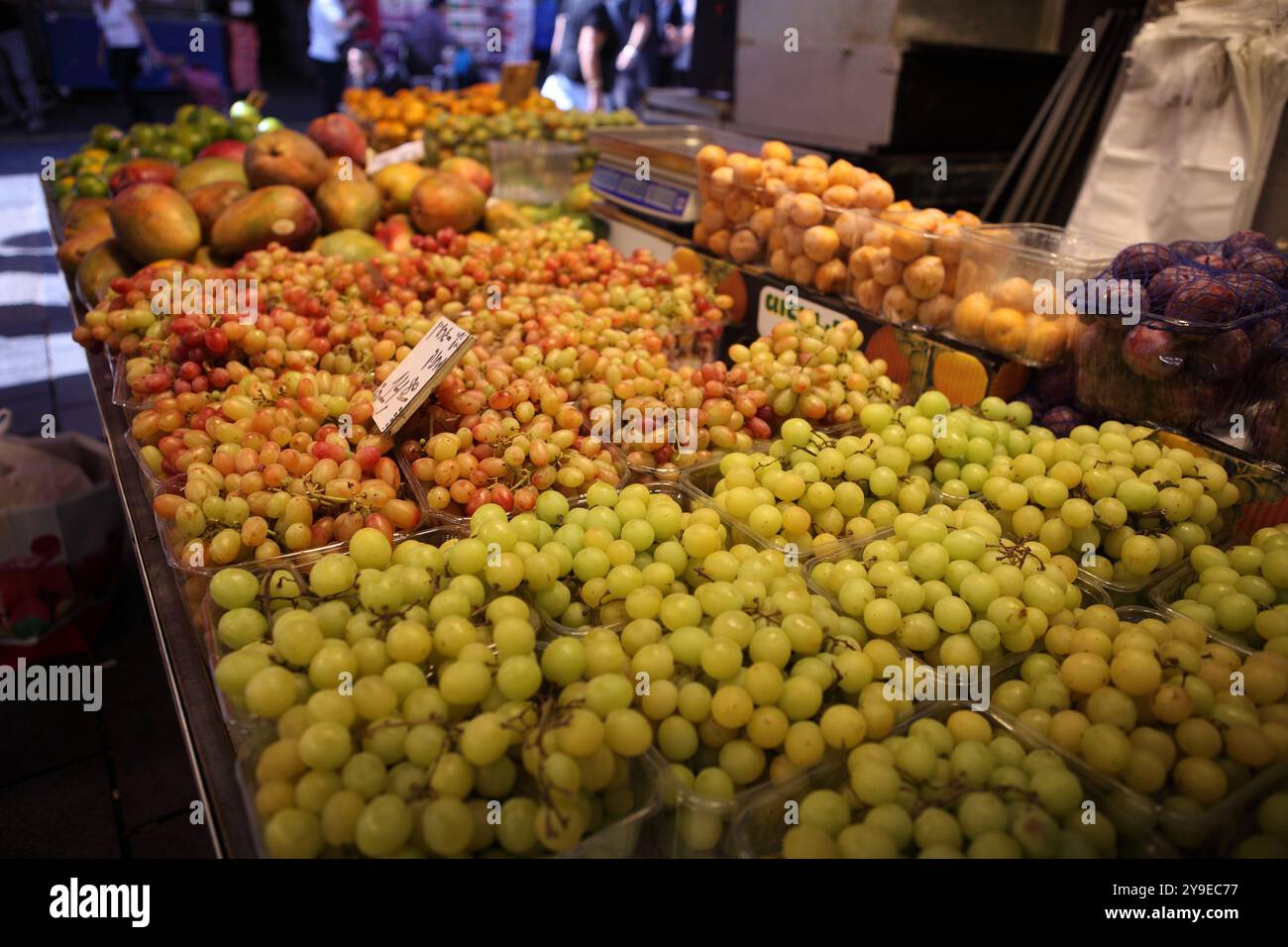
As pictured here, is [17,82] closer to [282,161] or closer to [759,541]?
[282,161]

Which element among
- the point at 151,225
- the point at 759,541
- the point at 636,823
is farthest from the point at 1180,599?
the point at 151,225

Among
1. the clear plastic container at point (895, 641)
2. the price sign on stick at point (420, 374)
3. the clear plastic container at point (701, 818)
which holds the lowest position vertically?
the clear plastic container at point (701, 818)

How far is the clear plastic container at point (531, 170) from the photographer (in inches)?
133

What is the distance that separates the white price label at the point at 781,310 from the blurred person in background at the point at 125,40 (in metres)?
9.32

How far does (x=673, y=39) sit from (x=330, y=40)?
365 cm

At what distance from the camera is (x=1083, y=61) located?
3143 mm

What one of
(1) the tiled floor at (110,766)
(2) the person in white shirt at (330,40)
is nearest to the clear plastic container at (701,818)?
(1) the tiled floor at (110,766)

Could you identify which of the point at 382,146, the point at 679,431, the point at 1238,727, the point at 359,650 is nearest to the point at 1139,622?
the point at 1238,727

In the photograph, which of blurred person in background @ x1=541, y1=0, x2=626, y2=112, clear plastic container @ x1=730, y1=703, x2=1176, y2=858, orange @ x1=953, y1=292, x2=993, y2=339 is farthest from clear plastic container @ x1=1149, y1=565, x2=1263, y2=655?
blurred person in background @ x1=541, y1=0, x2=626, y2=112

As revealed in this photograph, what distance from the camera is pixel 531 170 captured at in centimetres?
339

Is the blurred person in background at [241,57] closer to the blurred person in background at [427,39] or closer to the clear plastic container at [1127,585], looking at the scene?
the blurred person in background at [427,39]

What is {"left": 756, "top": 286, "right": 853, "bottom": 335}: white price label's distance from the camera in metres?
2.18

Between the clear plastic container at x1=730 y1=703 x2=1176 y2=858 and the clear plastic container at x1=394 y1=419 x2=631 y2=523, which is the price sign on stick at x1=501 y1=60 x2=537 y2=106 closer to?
the clear plastic container at x1=394 y1=419 x2=631 y2=523
